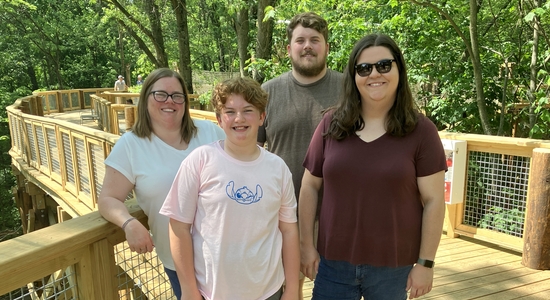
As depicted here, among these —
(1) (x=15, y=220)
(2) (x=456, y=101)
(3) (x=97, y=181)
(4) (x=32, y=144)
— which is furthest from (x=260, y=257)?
(1) (x=15, y=220)

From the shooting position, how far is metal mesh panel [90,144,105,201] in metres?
5.30

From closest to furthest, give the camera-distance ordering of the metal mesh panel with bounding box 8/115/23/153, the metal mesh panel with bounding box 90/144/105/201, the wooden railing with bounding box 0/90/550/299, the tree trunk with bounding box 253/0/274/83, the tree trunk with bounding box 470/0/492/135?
the wooden railing with bounding box 0/90/550/299 → the metal mesh panel with bounding box 90/144/105/201 → the tree trunk with bounding box 470/0/492/135 → the tree trunk with bounding box 253/0/274/83 → the metal mesh panel with bounding box 8/115/23/153

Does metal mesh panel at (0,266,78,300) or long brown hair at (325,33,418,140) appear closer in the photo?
metal mesh panel at (0,266,78,300)

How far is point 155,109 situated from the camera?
2014mm

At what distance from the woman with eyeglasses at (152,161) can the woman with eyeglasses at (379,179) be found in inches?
25.9

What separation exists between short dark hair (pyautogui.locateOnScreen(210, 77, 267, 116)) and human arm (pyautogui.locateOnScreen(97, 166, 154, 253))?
1.90ft

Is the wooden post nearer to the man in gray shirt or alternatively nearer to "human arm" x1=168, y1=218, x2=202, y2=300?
the man in gray shirt

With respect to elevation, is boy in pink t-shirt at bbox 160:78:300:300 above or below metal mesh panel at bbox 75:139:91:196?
above

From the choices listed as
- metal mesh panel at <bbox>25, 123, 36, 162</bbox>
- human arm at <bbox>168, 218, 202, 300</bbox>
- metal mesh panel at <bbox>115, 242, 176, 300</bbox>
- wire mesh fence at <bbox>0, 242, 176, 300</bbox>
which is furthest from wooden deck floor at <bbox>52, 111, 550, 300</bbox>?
metal mesh panel at <bbox>25, 123, 36, 162</bbox>

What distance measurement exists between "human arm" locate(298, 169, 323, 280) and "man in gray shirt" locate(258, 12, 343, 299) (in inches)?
18.7

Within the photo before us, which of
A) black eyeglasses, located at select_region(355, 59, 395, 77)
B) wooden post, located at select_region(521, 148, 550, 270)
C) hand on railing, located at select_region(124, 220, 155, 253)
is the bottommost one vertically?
wooden post, located at select_region(521, 148, 550, 270)

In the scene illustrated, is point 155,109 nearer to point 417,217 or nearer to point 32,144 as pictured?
point 417,217

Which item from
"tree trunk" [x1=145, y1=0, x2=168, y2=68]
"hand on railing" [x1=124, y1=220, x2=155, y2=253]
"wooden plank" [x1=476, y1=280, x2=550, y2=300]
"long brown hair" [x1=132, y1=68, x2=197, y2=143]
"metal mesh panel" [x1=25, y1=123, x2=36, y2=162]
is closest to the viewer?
"hand on railing" [x1=124, y1=220, x2=155, y2=253]

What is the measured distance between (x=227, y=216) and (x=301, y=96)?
1.09 meters
